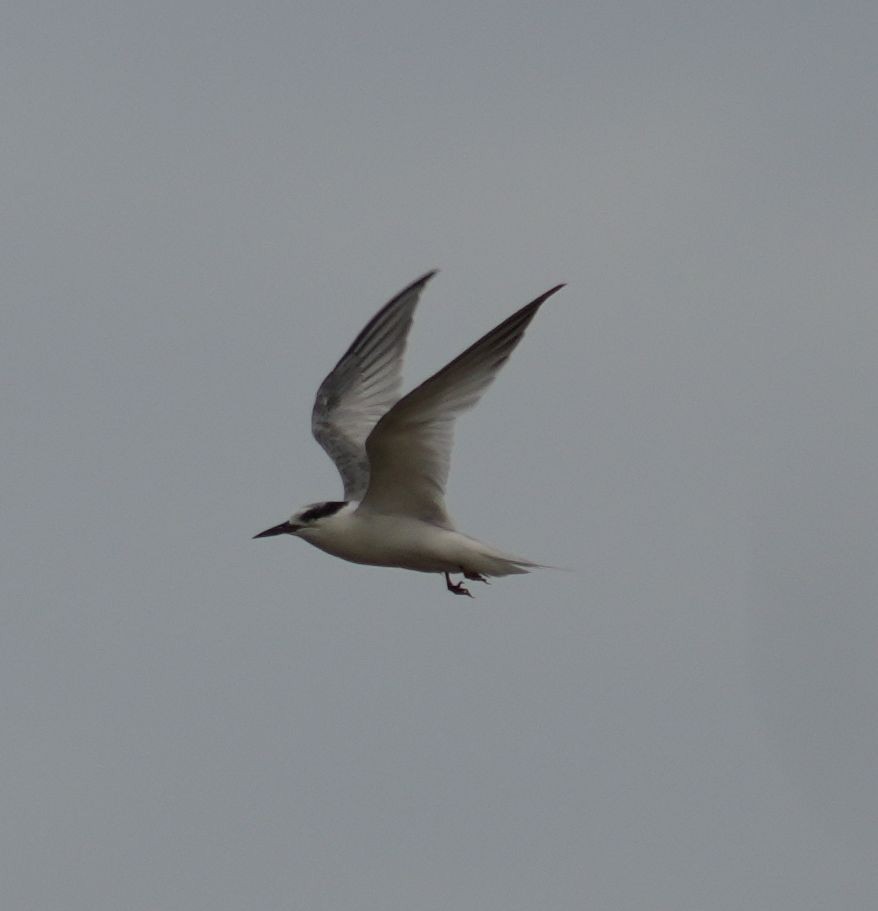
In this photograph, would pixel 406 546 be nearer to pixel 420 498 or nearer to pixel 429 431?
pixel 420 498

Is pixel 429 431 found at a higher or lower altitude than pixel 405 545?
higher

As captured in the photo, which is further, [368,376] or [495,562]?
[368,376]

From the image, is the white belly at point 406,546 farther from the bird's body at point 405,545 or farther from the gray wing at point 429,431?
the gray wing at point 429,431

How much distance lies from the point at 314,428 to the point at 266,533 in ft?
8.72

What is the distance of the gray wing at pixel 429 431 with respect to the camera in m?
16.3

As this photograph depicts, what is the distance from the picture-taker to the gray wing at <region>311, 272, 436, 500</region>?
20.9m

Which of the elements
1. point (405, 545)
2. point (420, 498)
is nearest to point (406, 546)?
point (405, 545)

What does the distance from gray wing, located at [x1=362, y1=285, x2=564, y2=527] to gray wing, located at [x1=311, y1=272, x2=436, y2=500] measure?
3264 mm

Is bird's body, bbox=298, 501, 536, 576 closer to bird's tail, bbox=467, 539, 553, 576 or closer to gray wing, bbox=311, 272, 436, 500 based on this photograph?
bird's tail, bbox=467, 539, 553, 576

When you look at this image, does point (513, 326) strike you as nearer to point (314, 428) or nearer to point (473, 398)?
point (473, 398)

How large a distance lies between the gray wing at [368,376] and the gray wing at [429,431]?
3.26 meters

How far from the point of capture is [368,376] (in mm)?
21266

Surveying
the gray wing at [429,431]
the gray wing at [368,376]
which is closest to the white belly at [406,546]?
the gray wing at [429,431]

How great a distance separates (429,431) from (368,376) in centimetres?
424
